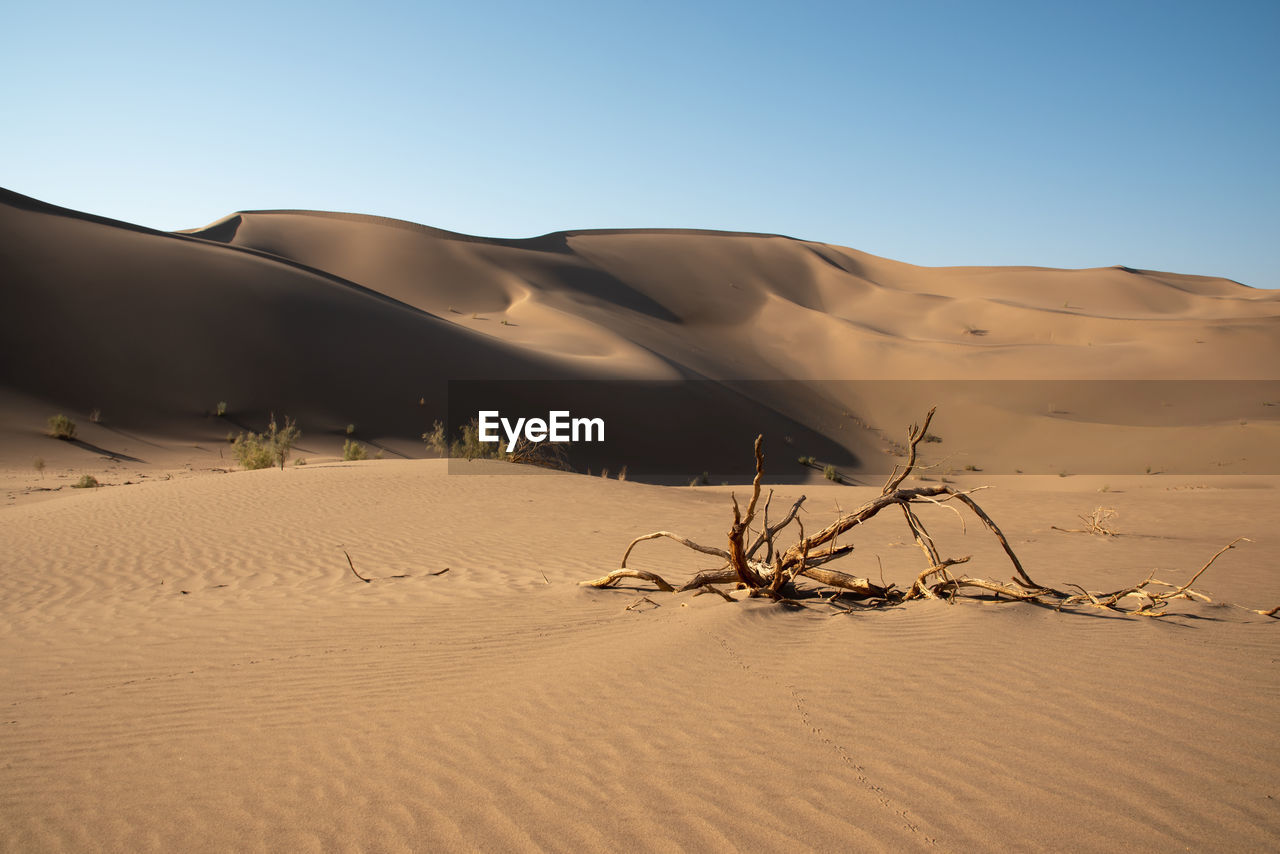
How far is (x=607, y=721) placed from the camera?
11.9 ft

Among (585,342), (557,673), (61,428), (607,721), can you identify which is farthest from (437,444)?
(585,342)

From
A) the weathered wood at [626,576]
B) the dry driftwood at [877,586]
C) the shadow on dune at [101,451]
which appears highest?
the shadow on dune at [101,451]

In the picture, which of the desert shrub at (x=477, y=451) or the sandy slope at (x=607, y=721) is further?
the desert shrub at (x=477, y=451)

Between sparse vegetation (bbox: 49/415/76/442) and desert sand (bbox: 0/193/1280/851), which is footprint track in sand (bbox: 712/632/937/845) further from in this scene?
sparse vegetation (bbox: 49/415/76/442)

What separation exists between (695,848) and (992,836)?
0.97 meters

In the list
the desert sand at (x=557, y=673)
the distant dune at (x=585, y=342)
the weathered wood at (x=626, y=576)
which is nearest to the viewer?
the desert sand at (x=557, y=673)

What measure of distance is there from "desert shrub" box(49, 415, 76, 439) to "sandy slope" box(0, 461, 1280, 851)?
16137 millimetres

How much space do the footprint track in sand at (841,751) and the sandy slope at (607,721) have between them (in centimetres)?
1

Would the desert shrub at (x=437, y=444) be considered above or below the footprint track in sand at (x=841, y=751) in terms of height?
above

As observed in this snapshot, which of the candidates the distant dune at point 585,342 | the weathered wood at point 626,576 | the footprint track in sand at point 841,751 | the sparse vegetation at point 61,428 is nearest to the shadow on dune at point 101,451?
the sparse vegetation at point 61,428

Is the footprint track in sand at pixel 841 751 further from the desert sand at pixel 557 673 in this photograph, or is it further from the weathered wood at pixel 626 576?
the weathered wood at pixel 626 576

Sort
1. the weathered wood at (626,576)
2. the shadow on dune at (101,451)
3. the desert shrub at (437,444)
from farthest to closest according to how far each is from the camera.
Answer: the desert shrub at (437,444) → the shadow on dune at (101,451) → the weathered wood at (626,576)

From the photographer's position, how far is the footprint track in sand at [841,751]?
2.69m

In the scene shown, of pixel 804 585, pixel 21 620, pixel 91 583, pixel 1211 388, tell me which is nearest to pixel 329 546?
pixel 91 583
